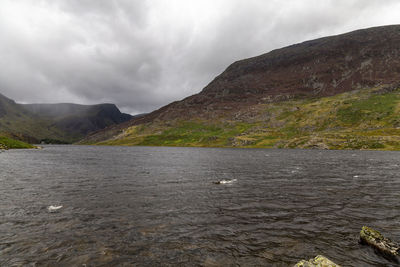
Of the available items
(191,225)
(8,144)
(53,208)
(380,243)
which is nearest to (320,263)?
(380,243)

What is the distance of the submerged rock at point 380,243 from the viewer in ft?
43.3

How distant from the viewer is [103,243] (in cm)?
1468

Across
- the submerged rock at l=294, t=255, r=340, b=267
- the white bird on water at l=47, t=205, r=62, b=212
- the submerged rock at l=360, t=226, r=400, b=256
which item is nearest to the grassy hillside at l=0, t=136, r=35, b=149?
the white bird on water at l=47, t=205, r=62, b=212

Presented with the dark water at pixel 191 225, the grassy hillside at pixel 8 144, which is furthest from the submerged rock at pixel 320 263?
the grassy hillside at pixel 8 144

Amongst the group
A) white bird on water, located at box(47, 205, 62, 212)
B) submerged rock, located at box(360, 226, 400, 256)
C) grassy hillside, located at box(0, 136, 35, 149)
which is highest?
grassy hillside, located at box(0, 136, 35, 149)

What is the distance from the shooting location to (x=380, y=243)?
1378 centimetres

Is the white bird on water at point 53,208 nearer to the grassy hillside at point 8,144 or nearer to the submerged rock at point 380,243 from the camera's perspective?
the submerged rock at point 380,243

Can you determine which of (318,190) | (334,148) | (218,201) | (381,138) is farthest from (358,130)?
(218,201)

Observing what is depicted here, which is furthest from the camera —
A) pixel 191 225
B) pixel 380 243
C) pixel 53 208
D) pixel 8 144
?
pixel 8 144

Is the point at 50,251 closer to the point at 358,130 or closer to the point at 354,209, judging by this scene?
the point at 354,209

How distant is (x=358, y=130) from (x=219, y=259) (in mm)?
199829

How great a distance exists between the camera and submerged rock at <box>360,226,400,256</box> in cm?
1320

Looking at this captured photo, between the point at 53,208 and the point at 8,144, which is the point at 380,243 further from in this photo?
the point at 8,144

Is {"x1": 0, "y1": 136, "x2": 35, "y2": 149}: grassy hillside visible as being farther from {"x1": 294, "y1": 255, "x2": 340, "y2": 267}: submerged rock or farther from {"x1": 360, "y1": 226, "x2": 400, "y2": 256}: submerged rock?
{"x1": 360, "y1": 226, "x2": 400, "y2": 256}: submerged rock
